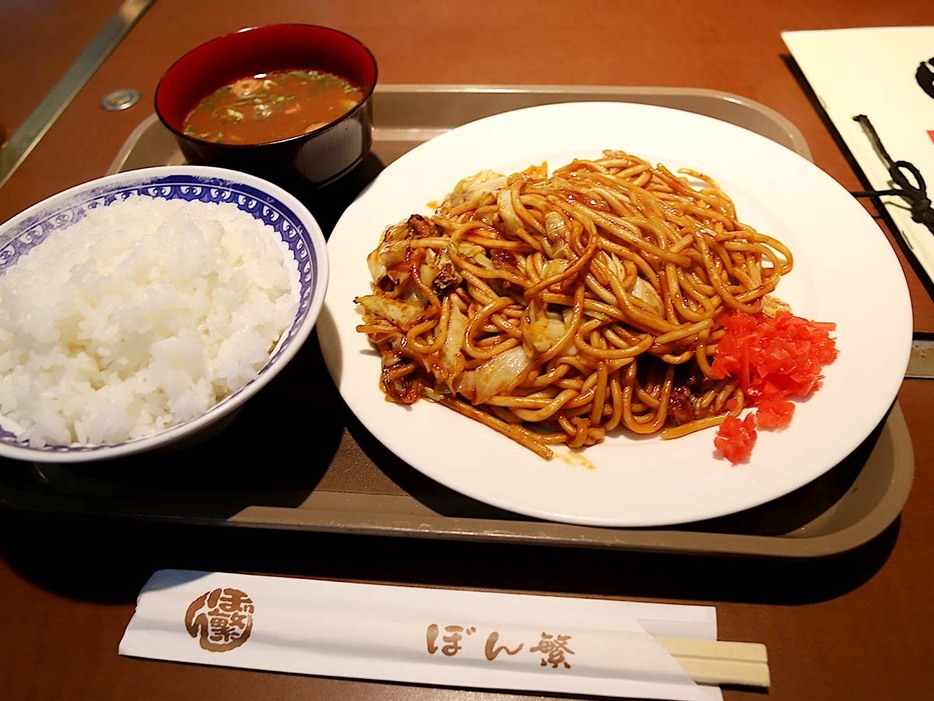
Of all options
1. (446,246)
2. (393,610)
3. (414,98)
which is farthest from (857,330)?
(414,98)

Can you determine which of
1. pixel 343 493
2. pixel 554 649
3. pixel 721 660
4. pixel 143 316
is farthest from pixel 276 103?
pixel 721 660

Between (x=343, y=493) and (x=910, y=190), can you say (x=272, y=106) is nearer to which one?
(x=343, y=493)

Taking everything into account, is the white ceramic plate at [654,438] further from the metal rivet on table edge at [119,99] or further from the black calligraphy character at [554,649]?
the metal rivet on table edge at [119,99]

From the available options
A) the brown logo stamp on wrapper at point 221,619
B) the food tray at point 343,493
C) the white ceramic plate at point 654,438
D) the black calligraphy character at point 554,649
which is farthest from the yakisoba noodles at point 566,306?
the brown logo stamp on wrapper at point 221,619

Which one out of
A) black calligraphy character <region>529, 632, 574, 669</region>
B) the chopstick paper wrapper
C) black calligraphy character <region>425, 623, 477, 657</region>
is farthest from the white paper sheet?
black calligraphy character <region>425, 623, 477, 657</region>

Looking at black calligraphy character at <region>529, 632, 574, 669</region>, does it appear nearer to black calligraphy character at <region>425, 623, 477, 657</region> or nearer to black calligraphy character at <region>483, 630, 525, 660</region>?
black calligraphy character at <region>483, 630, 525, 660</region>

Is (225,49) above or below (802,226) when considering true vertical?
above

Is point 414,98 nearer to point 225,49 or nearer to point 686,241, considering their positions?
point 225,49
